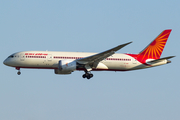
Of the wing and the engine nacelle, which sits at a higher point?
the wing

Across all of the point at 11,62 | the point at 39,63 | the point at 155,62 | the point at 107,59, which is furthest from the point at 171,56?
→ the point at 11,62

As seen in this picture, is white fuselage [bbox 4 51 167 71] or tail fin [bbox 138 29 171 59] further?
tail fin [bbox 138 29 171 59]

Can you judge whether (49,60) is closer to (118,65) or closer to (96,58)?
(96,58)

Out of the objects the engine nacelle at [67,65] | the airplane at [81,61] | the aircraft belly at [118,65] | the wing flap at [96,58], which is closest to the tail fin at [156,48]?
the airplane at [81,61]

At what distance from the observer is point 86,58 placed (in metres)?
54.8

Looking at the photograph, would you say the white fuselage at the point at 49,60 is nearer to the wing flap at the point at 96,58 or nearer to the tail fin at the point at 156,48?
the wing flap at the point at 96,58

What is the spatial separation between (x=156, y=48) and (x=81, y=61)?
14147 mm

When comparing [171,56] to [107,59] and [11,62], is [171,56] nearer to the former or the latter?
[107,59]

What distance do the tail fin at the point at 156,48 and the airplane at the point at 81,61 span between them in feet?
0.97

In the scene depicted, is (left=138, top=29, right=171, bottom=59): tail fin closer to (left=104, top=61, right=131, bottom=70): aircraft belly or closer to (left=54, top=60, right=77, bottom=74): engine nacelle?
(left=104, top=61, right=131, bottom=70): aircraft belly

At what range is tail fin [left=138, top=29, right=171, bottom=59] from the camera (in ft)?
200

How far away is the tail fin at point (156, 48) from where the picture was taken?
60844 mm

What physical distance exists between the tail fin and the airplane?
0.97 ft

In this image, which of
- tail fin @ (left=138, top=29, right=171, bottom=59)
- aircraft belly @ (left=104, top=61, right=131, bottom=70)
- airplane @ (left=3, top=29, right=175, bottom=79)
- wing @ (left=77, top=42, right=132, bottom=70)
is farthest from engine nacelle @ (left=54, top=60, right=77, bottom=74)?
tail fin @ (left=138, top=29, right=171, bottom=59)
